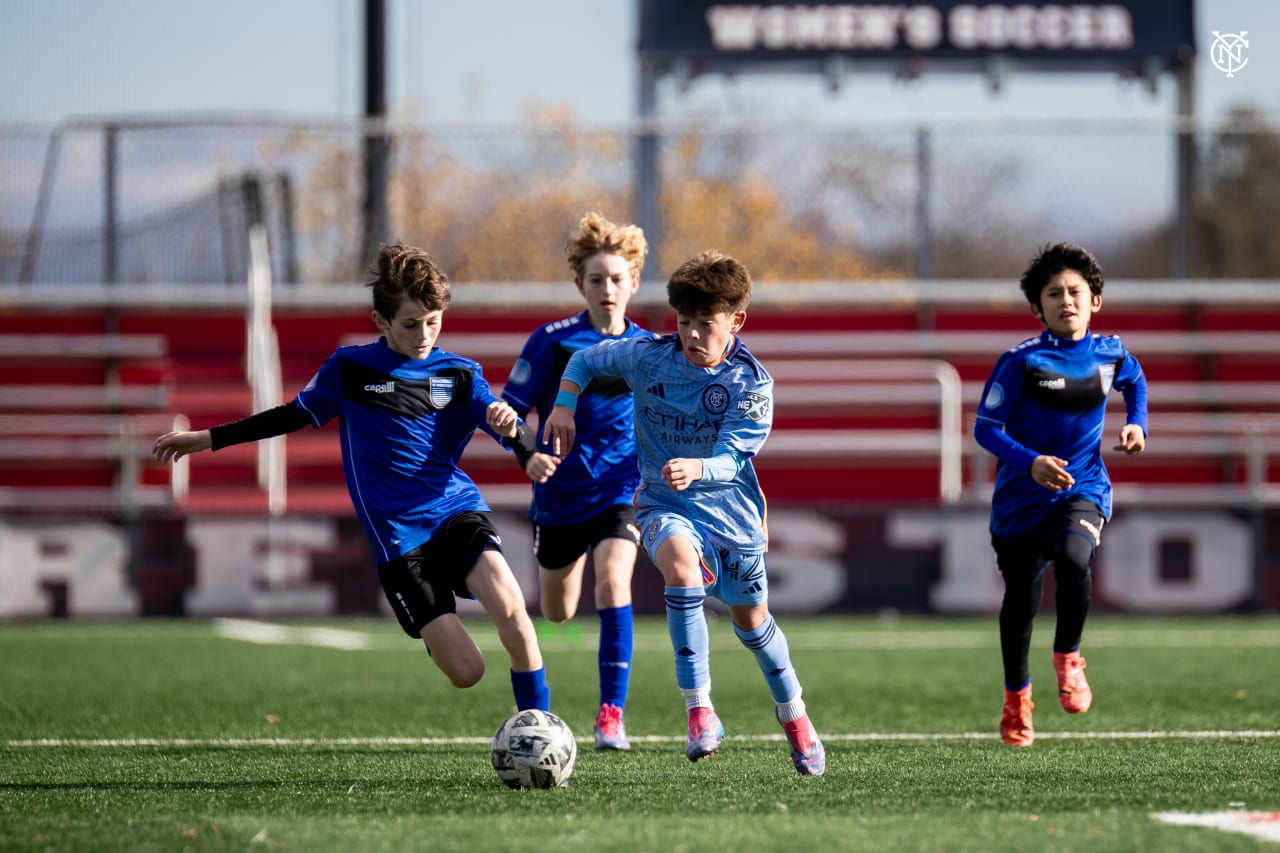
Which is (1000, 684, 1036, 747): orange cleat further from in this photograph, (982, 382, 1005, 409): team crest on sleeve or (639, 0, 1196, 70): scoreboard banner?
(639, 0, 1196, 70): scoreboard banner

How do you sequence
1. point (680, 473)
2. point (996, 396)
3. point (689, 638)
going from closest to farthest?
1. point (680, 473)
2. point (689, 638)
3. point (996, 396)

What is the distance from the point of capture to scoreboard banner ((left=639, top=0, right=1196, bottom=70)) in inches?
720

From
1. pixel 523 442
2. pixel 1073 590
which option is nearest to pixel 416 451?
pixel 523 442

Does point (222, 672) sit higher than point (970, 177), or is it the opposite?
point (970, 177)

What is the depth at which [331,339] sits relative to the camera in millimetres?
17859

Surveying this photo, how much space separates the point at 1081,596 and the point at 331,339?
11.9 metres

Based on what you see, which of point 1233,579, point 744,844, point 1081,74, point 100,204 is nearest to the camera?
point 744,844

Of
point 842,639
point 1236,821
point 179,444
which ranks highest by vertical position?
point 179,444

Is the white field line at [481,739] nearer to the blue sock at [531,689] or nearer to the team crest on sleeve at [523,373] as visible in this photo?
the blue sock at [531,689]

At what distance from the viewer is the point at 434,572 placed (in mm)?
6414

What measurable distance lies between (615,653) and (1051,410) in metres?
2.08

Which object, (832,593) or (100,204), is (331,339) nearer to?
(100,204)

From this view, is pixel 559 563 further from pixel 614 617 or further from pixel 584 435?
pixel 584 435

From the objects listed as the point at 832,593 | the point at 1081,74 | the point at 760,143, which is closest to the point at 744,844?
the point at 832,593
